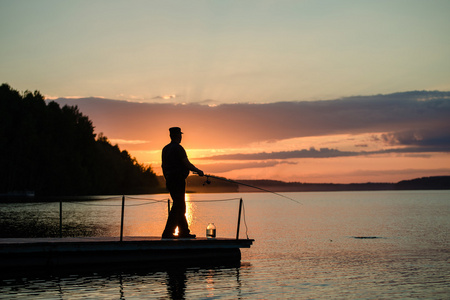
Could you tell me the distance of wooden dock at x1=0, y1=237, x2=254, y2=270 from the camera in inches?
638

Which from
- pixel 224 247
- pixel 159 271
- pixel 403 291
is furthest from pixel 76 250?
pixel 403 291

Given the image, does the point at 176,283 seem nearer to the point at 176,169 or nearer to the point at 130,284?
the point at 130,284

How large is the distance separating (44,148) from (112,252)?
272 feet

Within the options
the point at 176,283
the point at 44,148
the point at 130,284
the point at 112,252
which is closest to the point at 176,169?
the point at 112,252

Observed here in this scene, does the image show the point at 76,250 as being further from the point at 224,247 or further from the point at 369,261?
the point at 369,261

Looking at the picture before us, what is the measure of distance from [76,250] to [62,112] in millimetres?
90505

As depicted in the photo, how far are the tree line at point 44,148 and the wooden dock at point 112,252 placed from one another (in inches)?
2920

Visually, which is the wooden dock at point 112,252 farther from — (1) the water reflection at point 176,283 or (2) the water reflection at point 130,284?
(1) the water reflection at point 176,283

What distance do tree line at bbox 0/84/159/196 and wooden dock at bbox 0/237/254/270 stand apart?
74.2 metres

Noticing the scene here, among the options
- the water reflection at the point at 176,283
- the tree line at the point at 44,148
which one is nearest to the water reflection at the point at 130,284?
the water reflection at the point at 176,283

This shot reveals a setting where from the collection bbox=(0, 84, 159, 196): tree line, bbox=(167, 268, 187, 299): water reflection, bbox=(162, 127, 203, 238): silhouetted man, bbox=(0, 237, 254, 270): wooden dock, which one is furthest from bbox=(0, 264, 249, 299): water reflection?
bbox=(0, 84, 159, 196): tree line

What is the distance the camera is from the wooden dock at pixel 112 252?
1620 cm

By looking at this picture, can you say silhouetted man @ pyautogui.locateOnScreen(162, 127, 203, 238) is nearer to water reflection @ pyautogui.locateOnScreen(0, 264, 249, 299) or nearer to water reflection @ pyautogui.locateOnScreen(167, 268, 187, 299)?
water reflection @ pyautogui.locateOnScreen(167, 268, 187, 299)

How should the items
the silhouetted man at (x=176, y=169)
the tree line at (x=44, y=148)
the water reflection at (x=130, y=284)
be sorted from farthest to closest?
the tree line at (x=44, y=148), the silhouetted man at (x=176, y=169), the water reflection at (x=130, y=284)
